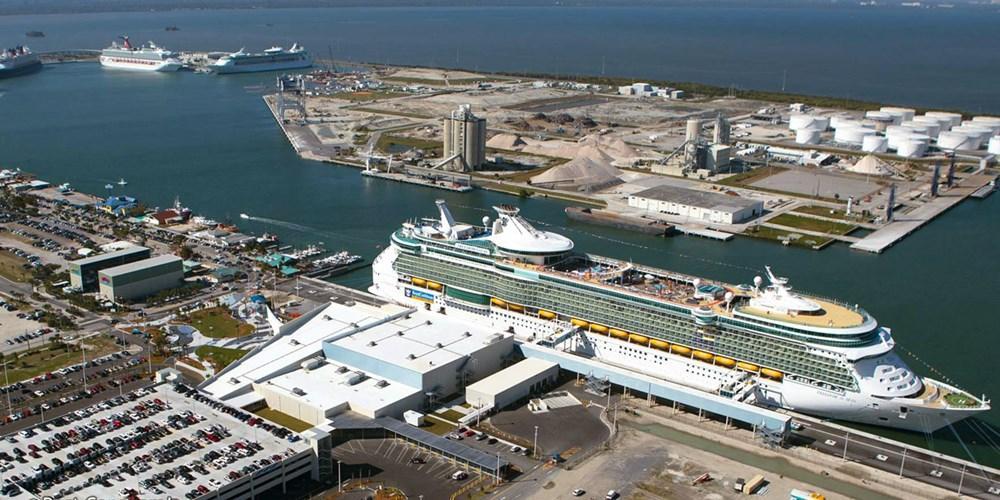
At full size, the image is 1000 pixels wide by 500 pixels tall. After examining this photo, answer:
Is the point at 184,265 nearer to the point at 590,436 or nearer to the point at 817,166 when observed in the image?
the point at 590,436

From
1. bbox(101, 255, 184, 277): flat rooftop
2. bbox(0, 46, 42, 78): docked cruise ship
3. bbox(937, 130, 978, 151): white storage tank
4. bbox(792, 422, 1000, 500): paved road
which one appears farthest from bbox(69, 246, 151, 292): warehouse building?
bbox(0, 46, 42, 78): docked cruise ship

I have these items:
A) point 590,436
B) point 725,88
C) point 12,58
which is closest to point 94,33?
point 12,58

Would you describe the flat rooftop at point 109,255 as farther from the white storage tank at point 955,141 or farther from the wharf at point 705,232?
the white storage tank at point 955,141

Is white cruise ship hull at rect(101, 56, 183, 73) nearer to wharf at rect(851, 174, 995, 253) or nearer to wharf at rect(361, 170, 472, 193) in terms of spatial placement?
wharf at rect(361, 170, 472, 193)

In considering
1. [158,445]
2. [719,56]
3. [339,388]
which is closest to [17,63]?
[719,56]

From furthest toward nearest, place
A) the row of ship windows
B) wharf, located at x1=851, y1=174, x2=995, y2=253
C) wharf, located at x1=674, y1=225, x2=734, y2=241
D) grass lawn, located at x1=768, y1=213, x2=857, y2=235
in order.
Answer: grass lawn, located at x1=768, y1=213, x2=857, y2=235
wharf, located at x1=674, y1=225, x2=734, y2=241
wharf, located at x1=851, y1=174, x2=995, y2=253
the row of ship windows

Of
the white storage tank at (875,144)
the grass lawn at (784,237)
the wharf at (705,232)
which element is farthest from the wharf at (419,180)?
the white storage tank at (875,144)
